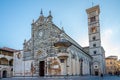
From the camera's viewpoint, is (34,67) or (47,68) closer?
(47,68)

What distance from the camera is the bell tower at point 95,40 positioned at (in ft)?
145

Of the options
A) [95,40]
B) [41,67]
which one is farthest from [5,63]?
[95,40]

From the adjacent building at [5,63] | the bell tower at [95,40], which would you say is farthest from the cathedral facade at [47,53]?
the bell tower at [95,40]

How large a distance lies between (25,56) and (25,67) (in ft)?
8.30

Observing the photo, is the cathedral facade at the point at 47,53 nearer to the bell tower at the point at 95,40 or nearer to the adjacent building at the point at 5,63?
the adjacent building at the point at 5,63

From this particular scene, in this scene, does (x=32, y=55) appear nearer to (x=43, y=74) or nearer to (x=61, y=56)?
(x=43, y=74)

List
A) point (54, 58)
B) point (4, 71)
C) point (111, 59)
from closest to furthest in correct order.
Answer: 1. point (54, 58)
2. point (4, 71)
3. point (111, 59)

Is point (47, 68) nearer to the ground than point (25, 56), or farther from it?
nearer to the ground

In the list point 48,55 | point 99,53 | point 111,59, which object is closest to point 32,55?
point 48,55

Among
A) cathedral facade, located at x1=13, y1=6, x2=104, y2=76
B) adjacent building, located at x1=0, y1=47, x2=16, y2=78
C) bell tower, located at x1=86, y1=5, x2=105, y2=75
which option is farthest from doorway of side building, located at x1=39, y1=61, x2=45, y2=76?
bell tower, located at x1=86, y1=5, x2=105, y2=75

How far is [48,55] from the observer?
1107 inches

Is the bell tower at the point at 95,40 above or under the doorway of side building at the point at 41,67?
above

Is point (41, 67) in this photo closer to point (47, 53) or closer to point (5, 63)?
point (47, 53)

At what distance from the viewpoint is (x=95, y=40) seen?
4544cm
